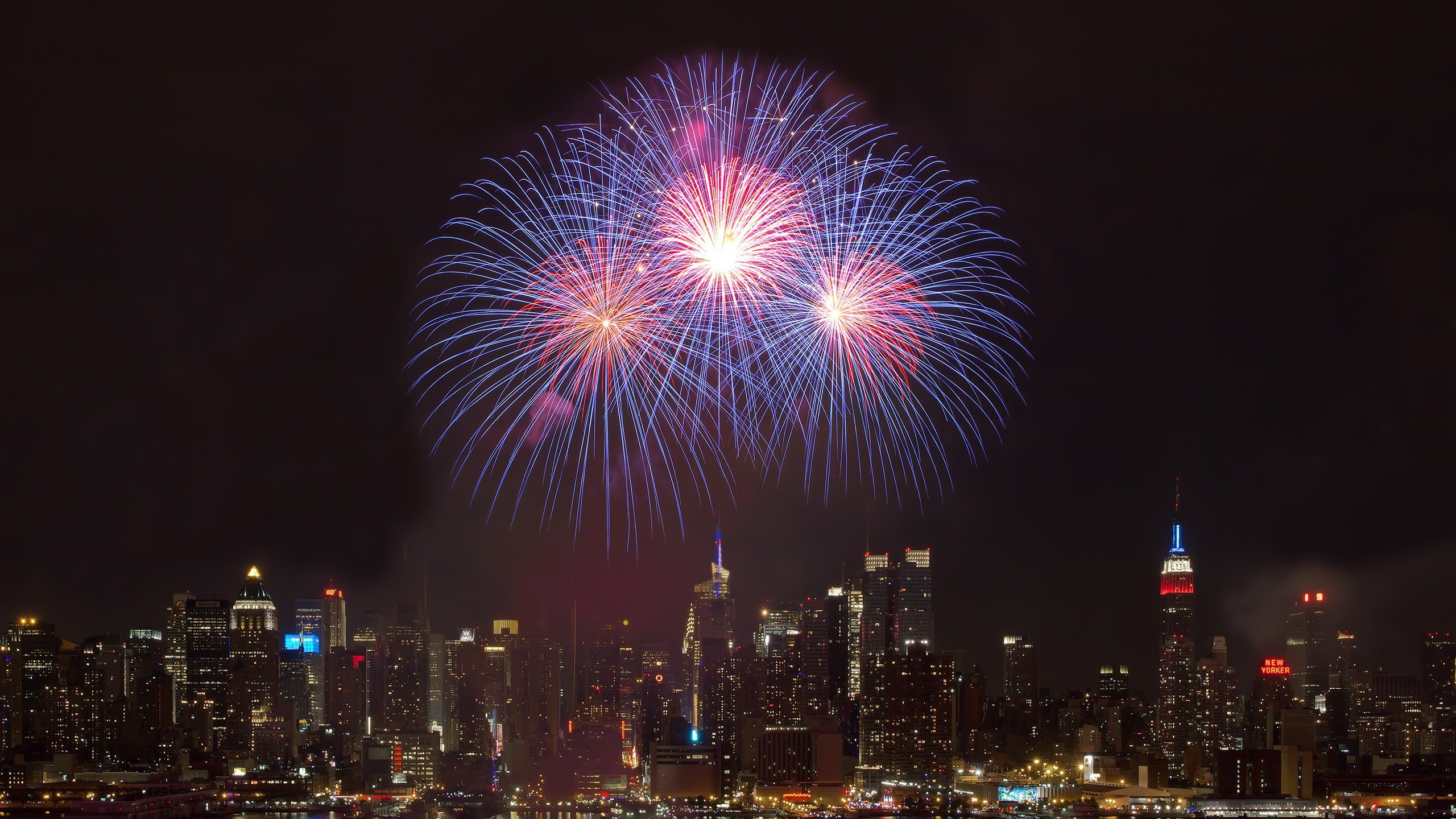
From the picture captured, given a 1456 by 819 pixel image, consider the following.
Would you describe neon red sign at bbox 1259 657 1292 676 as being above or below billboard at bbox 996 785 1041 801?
above

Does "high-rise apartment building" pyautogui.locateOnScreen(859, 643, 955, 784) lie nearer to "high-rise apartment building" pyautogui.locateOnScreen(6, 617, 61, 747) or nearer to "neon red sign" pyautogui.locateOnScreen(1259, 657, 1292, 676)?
"neon red sign" pyautogui.locateOnScreen(1259, 657, 1292, 676)

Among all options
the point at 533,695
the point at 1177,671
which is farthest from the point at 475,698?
the point at 1177,671

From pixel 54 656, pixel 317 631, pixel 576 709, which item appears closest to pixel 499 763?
pixel 576 709

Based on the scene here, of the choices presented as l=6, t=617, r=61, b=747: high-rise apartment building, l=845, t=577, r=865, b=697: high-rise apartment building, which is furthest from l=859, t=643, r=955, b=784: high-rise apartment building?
l=6, t=617, r=61, b=747: high-rise apartment building

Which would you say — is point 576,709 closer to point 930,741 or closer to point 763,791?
point 763,791

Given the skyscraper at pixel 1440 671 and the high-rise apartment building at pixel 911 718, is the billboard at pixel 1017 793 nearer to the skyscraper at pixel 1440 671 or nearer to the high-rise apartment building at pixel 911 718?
the high-rise apartment building at pixel 911 718

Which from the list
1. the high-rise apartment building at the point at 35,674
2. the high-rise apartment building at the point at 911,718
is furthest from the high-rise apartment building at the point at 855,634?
the high-rise apartment building at the point at 35,674

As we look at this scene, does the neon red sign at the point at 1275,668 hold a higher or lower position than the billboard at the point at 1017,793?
higher

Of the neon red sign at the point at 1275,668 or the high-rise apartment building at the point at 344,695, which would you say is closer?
the neon red sign at the point at 1275,668
